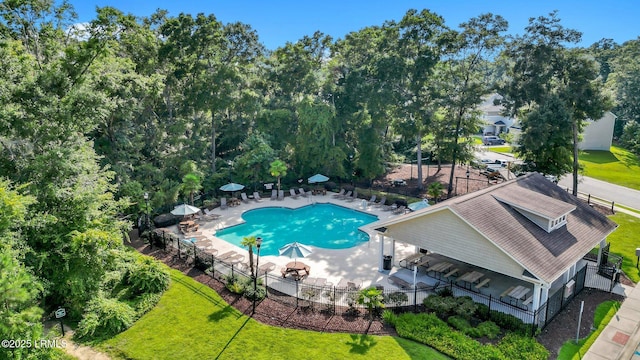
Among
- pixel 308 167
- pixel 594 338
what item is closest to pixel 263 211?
pixel 308 167

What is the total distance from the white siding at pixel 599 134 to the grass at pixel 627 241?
29.9 meters

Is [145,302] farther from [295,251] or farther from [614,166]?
[614,166]

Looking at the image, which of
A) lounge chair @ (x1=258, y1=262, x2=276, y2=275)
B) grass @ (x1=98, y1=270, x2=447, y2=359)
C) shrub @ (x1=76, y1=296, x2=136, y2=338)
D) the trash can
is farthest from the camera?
the trash can

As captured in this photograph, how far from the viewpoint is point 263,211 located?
99.7 feet

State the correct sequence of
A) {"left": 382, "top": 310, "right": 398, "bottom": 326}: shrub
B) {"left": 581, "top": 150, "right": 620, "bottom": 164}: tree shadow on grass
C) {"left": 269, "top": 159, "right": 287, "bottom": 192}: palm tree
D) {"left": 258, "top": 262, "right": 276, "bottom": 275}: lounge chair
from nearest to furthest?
{"left": 382, "top": 310, "right": 398, "bottom": 326}: shrub → {"left": 258, "top": 262, "right": 276, "bottom": 275}: lounge chair → {"left": 269, "top": 159, "right": 287, "bottom": 192}: palm tree → {"left": 581, "top": 150, "right": 620, "bottom": 164}: tree shadow on grass

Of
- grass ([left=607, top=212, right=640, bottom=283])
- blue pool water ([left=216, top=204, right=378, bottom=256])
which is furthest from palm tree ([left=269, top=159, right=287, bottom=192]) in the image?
grass ([left=607, top=212, right=640, bottom=283])

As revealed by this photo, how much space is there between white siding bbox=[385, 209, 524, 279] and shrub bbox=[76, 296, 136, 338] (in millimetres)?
11867

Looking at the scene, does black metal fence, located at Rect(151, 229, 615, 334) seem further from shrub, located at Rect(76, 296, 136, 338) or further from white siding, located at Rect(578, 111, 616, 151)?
white siding, located at Rect(578, 111, 616, 151)

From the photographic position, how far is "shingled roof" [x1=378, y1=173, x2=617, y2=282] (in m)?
14.6

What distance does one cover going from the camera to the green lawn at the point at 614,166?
3894cm

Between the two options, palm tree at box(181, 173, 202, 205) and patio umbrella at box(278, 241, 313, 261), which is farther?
palm tree at box(181, 173, 202, 205)

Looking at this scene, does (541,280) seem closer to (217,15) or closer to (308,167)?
(308,167)

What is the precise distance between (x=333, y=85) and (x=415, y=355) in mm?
27693

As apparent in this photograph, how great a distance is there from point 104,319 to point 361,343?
9.55m
